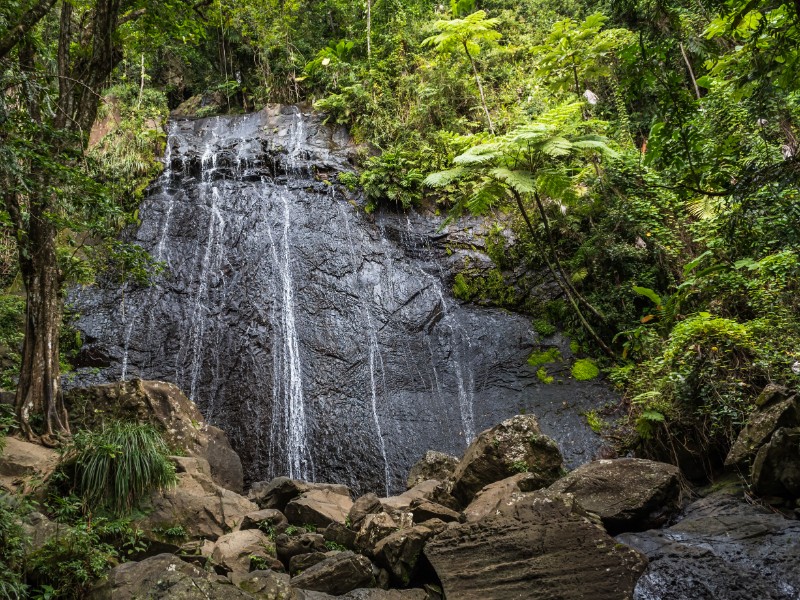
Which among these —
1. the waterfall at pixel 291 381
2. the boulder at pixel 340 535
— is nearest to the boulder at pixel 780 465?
the boulder at pixel 340 535

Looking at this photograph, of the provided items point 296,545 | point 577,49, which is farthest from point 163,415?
point 577,49

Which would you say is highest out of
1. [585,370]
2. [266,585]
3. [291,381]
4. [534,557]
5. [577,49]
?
[577,49]

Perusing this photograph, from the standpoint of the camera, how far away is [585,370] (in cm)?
973

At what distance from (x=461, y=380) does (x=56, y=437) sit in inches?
253

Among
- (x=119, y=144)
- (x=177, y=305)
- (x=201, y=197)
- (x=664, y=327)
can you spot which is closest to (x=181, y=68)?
(x=119, y=144)

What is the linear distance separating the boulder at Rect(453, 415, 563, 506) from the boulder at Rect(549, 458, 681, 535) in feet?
2.31

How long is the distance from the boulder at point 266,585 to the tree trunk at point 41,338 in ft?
10.8

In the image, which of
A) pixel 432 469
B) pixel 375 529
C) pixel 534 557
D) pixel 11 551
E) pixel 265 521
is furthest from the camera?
pixel 432 469

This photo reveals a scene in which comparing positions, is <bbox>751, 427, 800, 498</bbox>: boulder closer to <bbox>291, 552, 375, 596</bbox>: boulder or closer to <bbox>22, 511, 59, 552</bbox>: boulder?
<bbox>291, 552, 375, 596</bbox>: boulder

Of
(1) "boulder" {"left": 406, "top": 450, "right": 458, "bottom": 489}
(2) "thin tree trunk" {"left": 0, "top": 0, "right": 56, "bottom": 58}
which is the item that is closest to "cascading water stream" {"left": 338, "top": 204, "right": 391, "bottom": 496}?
(1) "boulder" {"left": 406, "top": 450, "right": 458, "bottom": 489}

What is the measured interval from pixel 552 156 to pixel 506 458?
4.74 metres

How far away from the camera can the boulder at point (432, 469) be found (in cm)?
735

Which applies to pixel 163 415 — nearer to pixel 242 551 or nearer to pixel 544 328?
pixel 242 551

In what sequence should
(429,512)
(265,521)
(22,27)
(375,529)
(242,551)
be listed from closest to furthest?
(242,551) < (22,27) < (375,529) < (429,512) < (265,521)
